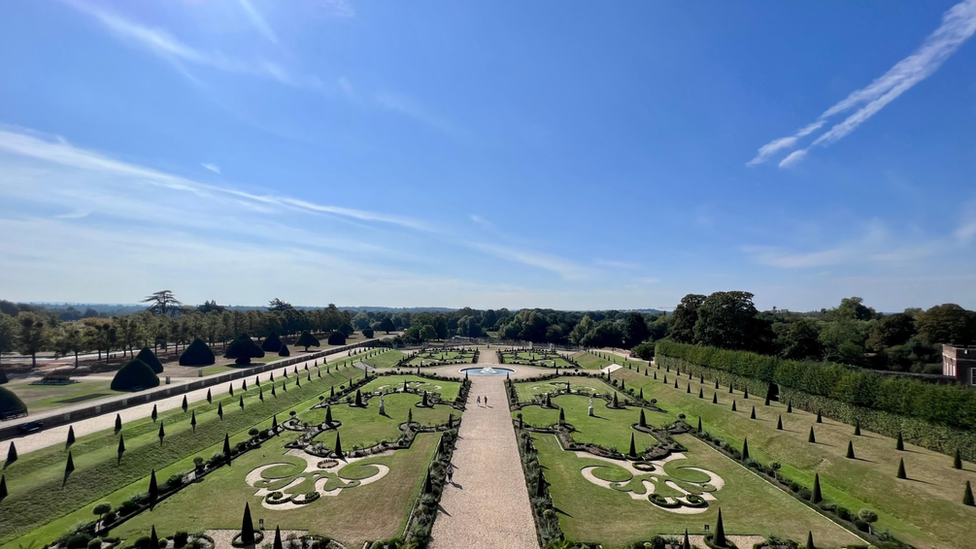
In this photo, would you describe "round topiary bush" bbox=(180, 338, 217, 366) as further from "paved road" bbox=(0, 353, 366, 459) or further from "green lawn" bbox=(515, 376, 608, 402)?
"green lawn" bbox=(515, 376, 608, 402)

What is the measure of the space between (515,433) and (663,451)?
38.4 ft

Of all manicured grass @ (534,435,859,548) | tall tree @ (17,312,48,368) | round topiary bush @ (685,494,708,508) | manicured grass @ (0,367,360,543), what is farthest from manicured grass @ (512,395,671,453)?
tall tree @ (17,312,48,368)

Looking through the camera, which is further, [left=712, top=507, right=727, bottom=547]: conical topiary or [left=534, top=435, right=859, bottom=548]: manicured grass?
[left=534, top=435, right=859, bottom=548]: manicured grass

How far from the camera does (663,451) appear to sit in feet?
105

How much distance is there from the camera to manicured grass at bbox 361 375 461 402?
52662 mm

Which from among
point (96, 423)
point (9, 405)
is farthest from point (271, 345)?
point (96, 423)

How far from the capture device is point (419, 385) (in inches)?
2223

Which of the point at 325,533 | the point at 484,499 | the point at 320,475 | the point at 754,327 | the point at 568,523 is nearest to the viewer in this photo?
the point at 325,533

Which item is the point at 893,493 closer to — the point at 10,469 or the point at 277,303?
the point at 10,469

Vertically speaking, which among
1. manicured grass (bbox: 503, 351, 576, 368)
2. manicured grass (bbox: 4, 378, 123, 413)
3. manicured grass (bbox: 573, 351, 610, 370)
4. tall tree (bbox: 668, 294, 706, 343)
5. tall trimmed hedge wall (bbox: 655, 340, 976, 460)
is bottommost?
manicured grass (bbox: 4, 378, 123, 413)

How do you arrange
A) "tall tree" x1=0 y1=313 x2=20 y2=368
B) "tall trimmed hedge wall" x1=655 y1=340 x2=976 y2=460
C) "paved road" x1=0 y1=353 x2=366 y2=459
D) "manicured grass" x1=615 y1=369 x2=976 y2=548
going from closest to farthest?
"manicured grass" x1=615 y1=369 x2=976 y2=548 < "tall trimmed hedge wall" x1=655 y1=340 x2=976 y2=460 < "paved road" x1=0 y1=353 x2=366 y2=459 < "tall tree" x1=0 y1=313 x2=20 y2=368

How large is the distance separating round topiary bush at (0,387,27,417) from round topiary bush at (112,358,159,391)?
1128 cm

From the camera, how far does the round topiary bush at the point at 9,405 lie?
3434 centimetres

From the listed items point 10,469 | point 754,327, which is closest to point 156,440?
point 10,469
